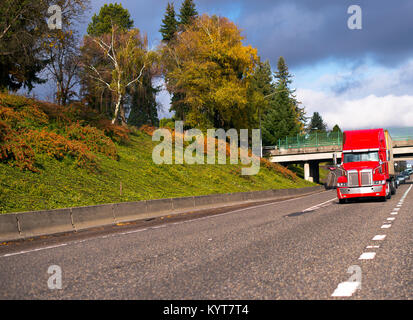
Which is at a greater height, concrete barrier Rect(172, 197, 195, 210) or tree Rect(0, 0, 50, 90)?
tree Rect(0, 0, 50, 90)

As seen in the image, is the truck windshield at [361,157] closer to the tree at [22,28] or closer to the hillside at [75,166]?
the hillside at [75,166]

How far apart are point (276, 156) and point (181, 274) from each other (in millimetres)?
60497

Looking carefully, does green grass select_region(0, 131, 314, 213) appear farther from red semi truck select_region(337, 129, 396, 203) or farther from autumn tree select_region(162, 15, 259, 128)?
autumn tree select_region(162, 15, 259, 128)

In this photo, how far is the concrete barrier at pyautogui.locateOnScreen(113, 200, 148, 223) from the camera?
16.8 meters

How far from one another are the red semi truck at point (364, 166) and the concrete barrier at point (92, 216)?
467 inches

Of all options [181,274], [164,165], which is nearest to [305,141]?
[164,165]

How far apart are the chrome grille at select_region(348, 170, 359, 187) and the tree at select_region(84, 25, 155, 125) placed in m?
26.0

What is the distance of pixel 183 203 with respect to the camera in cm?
2183

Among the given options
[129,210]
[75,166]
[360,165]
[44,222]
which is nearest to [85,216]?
[44,222]

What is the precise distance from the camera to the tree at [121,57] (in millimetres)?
43531

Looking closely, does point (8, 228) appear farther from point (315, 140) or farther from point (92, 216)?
point (315, 140)

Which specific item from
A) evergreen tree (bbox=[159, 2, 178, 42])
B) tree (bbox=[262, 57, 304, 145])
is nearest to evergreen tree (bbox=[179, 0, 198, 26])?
evergreen tree (bbox=[159, 2, 178, 42])

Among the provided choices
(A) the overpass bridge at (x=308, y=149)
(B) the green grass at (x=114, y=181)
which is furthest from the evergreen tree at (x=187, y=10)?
(B) the green grass at (x=114, y=181)
